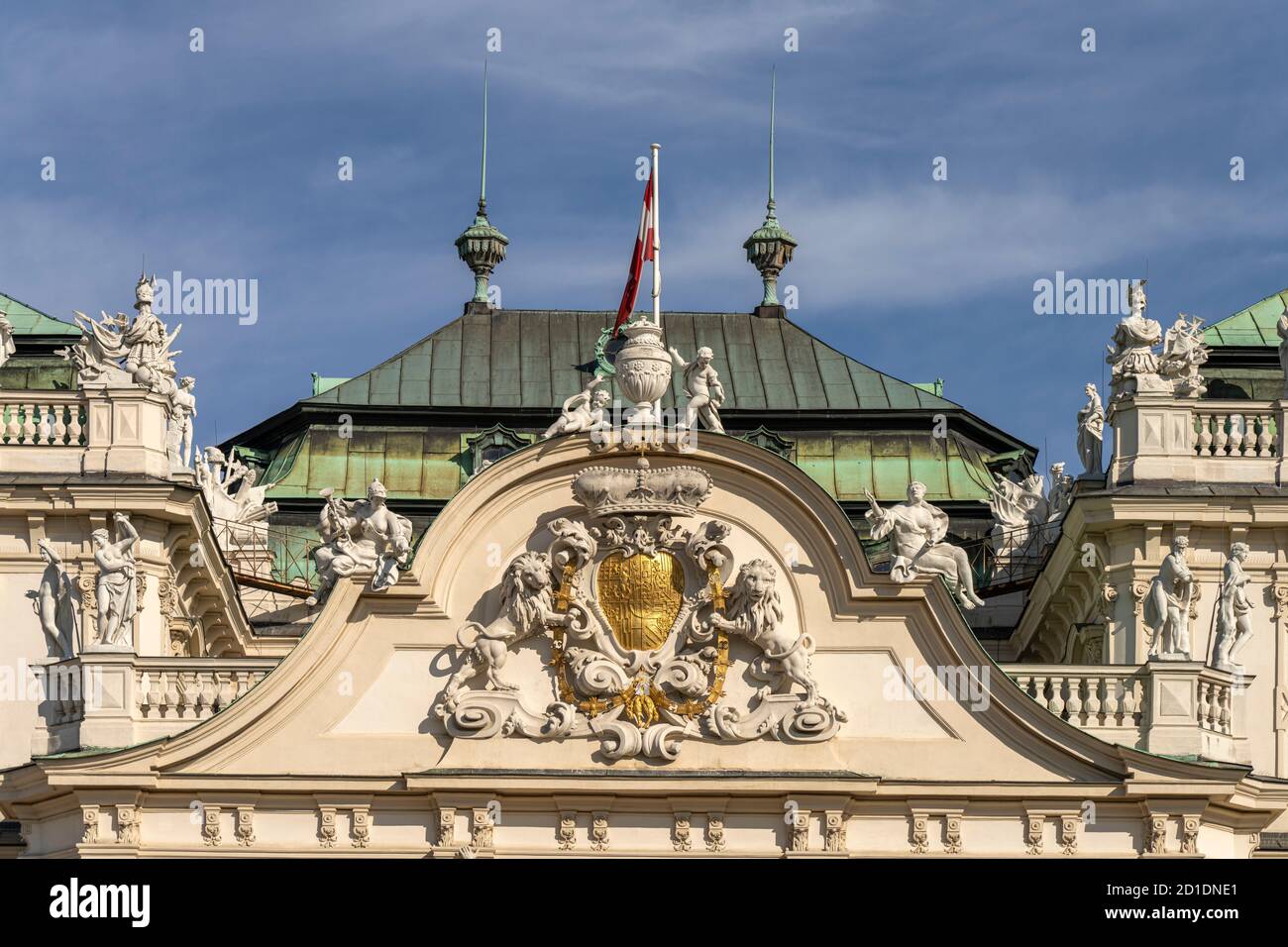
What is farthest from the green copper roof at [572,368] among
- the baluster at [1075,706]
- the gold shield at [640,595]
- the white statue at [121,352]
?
the baluster at [1075,706]

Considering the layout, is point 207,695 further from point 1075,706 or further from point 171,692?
point 1075,706

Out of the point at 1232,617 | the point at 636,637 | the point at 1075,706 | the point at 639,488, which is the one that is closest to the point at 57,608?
the point at 636,637

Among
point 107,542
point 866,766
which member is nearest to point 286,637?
point 107,542

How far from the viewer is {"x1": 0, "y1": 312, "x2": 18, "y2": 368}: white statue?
65.5 meters

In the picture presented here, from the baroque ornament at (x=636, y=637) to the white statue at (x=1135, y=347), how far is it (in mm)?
7778

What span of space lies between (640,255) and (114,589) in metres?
10.8

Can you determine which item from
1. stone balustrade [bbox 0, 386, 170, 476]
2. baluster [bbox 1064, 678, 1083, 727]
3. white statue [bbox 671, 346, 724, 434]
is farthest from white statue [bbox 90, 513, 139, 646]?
baluster [bbox 1064, 678, 1083, 727]

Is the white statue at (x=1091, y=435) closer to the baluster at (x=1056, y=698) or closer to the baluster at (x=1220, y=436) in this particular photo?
the baluster at (x=1220, y=436)

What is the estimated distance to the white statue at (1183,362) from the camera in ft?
205

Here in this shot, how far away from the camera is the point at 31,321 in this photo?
68438mm

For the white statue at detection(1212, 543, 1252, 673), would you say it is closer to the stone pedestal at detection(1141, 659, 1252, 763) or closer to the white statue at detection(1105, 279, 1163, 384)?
the stone pedestal at detection(1141, 659, 1252, 763)

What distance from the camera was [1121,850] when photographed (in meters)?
56.7
